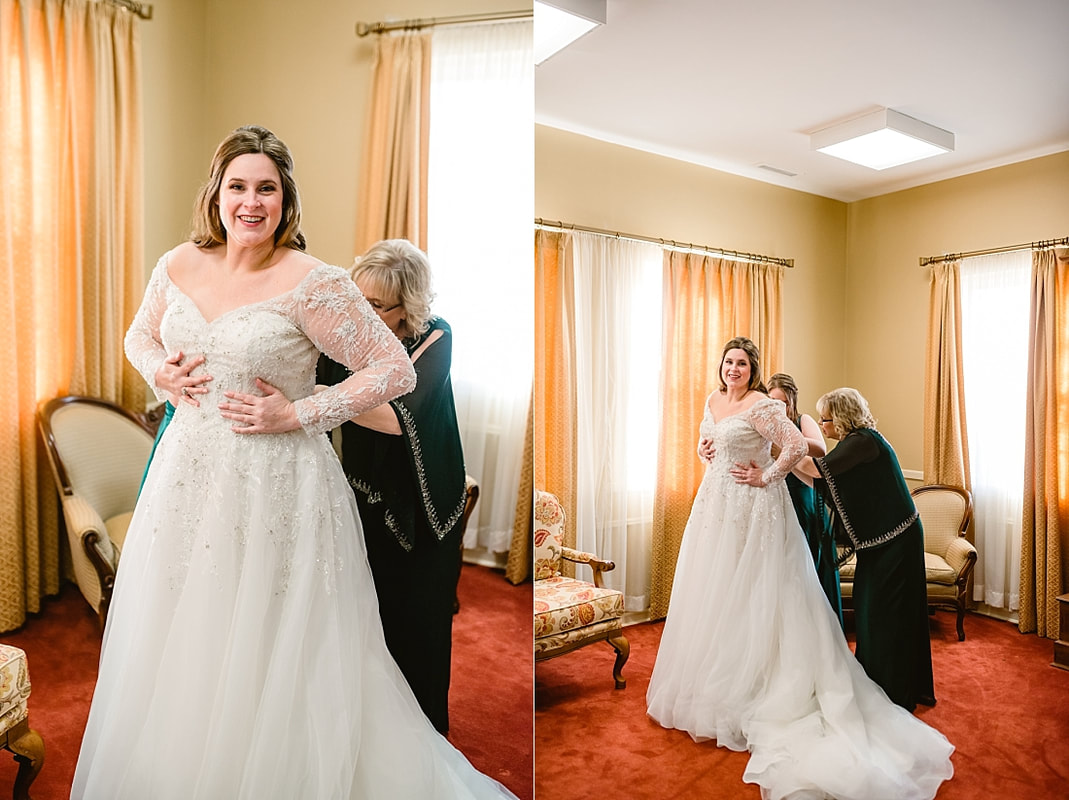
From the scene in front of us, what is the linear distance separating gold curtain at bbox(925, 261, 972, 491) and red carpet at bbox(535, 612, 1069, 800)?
31cm

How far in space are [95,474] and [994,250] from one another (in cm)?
169

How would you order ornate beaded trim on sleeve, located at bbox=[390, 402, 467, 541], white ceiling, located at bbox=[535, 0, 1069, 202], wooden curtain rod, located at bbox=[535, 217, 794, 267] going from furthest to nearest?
wooden curtain rod, located at bbox=[535, 217, 794, 267] < white ceiling, located at bbox=[535, 0, 1069, 202] < ornate beaded trim on sleeve, located at bbox=[390, 402, 467, 541]

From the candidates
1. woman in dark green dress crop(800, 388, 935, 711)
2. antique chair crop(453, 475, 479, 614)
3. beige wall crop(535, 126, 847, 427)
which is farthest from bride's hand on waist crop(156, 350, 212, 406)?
woman in dark green dress crop(800, 388, 935, 711)

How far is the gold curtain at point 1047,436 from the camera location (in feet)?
4.49

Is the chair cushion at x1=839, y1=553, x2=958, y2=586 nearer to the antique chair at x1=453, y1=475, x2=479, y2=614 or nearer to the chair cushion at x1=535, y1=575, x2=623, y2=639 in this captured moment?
the chair cushion at x1=535, y1=575, x2=623, y2=639

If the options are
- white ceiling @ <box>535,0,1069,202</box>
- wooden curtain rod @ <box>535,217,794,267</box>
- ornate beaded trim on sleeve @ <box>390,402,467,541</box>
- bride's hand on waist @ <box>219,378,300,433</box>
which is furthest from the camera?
wooden curtain rod @ <box>535,217,794,267</box>

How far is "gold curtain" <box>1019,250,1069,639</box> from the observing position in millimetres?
1368

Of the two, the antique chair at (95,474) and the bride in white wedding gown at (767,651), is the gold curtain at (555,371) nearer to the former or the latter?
the bride in white wedding gown at (767,651)

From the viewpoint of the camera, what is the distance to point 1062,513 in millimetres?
1376

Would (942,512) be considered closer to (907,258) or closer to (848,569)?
(848,569)

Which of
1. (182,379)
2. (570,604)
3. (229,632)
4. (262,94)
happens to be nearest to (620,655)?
(570,604)

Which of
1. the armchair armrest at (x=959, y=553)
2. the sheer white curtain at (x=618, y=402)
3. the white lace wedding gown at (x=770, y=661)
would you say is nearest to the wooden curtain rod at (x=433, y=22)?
the sheer white curtain at (x=618, y=402)

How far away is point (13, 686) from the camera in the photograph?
1.18 meters

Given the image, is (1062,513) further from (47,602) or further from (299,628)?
(47,602)
